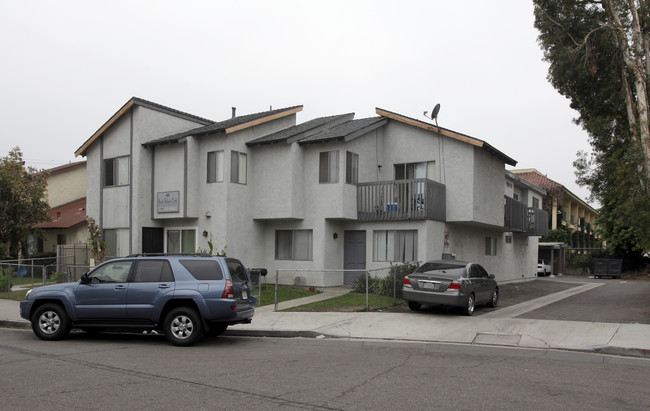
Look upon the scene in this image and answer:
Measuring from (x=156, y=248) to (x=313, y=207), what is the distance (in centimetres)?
710

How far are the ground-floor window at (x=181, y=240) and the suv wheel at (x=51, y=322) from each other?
1096 centimetres

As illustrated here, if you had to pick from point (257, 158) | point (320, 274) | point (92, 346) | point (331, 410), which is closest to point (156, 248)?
point (257, 158)

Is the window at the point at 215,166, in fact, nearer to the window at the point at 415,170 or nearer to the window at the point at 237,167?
the window at the point at 237,167

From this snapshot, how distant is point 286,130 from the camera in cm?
2423

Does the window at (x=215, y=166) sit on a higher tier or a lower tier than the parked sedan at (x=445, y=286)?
higher

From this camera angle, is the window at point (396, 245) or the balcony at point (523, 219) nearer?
the window at point (396, 245)

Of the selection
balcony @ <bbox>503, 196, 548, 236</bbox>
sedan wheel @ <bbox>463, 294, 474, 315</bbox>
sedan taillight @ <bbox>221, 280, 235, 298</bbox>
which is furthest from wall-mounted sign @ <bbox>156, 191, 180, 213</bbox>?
balcony @ <bbox>503, 196, 548, 236</bbox>

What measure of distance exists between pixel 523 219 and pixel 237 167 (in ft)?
52.1

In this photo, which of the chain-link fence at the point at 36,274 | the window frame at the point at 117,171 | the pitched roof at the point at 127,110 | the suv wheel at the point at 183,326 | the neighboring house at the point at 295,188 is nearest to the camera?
the suv wheel at the point at 183,326

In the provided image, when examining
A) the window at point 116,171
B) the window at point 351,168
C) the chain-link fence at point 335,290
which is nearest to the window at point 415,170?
the window at point 351,168

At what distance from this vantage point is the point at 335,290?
20.8 m

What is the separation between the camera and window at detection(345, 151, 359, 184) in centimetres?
2155

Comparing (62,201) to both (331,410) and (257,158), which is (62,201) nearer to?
(257,158)

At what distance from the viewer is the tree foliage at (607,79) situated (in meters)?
16.8
